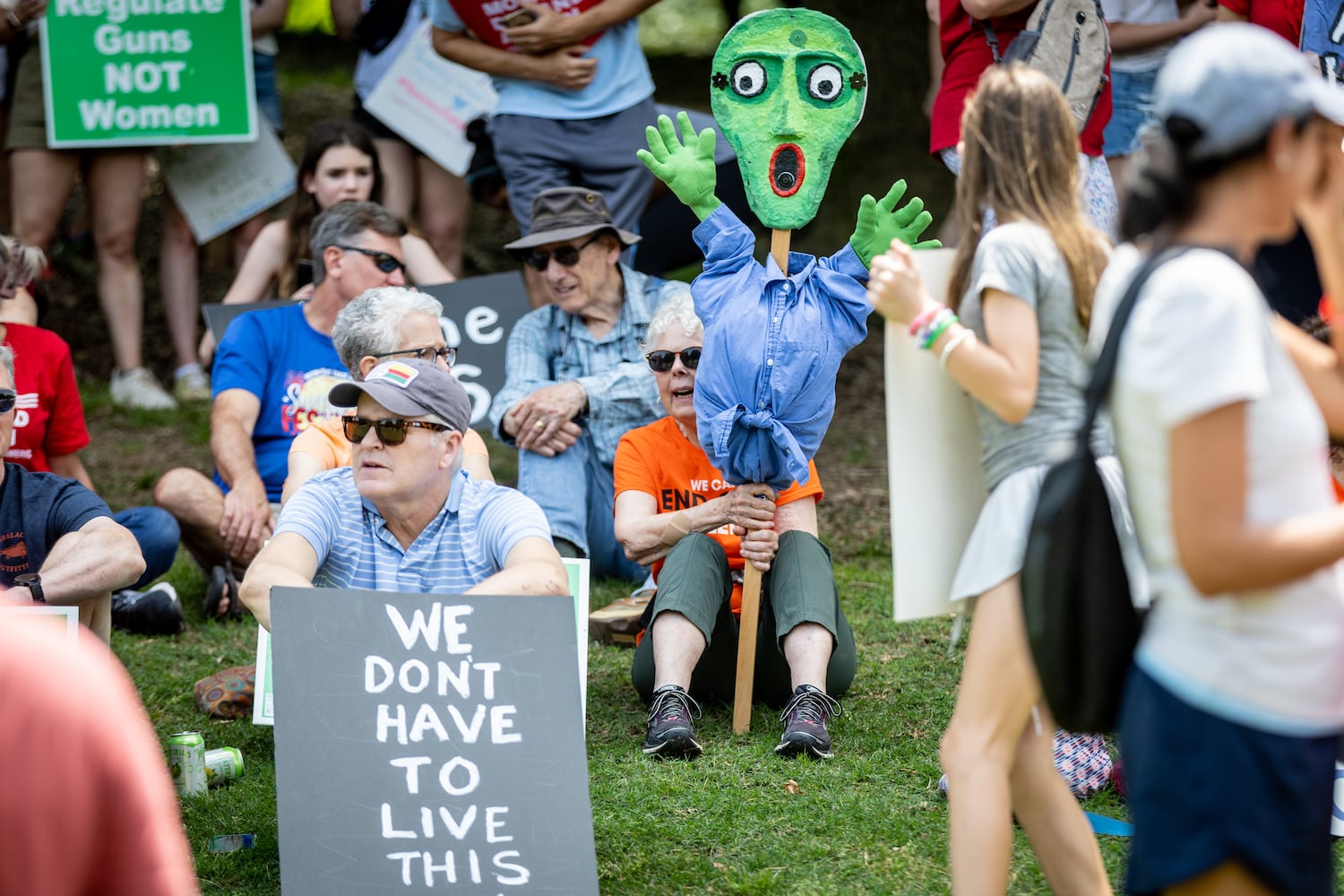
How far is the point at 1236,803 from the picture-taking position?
1.84 meters

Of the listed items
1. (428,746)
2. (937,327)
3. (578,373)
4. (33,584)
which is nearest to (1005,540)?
(937,327)

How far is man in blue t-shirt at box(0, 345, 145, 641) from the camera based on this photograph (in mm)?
3758

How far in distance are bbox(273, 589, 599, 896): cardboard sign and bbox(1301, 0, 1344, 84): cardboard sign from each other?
284 centimetres

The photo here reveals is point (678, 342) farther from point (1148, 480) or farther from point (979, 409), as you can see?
point (1148, 480)

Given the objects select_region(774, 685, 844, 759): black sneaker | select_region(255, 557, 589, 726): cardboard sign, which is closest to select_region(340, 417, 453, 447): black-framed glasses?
select_region(255, 557, 589, 726): cardboard sign

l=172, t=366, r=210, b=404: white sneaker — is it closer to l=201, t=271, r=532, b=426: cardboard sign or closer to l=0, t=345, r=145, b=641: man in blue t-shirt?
l=201, t=271, r=532, b=426: cardboard sign

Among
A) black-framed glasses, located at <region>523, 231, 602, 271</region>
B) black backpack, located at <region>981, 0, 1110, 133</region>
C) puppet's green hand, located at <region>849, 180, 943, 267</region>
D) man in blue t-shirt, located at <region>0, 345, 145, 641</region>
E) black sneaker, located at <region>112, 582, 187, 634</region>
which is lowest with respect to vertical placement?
black sneaker, located at <region>112, 582, 187, 634</region>

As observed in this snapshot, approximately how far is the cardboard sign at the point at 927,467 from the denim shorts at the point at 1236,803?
839mm

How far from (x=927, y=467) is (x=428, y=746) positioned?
1091mm

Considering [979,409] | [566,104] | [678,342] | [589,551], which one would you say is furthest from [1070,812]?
[566,104]

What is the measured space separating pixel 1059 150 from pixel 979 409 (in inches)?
18.3

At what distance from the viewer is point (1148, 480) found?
194cm

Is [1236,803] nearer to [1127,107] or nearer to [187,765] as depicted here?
[187,765]

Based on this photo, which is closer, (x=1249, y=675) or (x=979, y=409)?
(x=1249, y=675)
